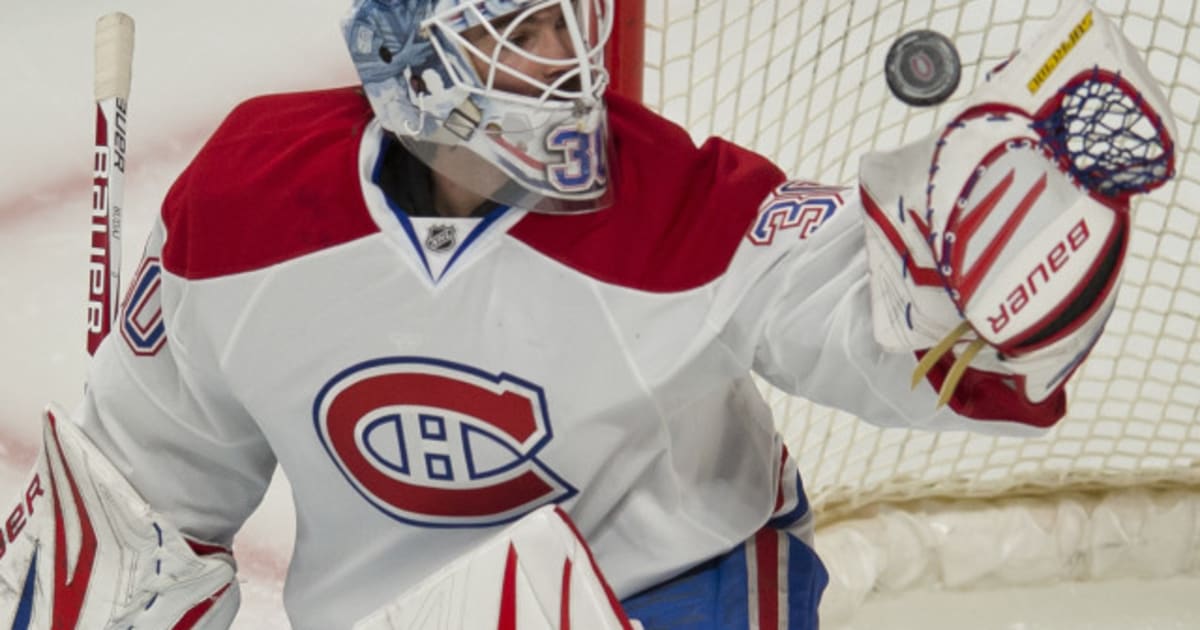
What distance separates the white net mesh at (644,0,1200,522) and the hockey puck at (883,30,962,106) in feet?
0.58

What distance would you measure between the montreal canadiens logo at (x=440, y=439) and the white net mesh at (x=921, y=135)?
2.14 feet

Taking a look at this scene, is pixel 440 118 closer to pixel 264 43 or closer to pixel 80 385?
pixel 80 385

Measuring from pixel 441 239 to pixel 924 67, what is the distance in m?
0.73

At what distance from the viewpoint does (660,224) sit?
186 centimetres

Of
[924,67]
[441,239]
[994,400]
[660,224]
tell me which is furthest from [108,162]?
[994,400]

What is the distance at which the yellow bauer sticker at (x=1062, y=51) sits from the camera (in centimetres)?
150

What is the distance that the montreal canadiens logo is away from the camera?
74.5 inches

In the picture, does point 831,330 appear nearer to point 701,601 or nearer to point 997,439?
point 701,601

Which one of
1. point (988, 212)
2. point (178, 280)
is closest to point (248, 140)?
Result: point (178, 280)

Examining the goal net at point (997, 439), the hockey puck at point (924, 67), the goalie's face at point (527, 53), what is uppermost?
the goalie's face at point (527, 53)

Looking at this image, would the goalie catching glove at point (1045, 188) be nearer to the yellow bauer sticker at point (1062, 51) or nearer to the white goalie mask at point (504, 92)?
the yellow bauer sticker at point (1062, 51)

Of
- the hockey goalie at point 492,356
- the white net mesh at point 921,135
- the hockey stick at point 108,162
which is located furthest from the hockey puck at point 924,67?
the hockey stick at point 108,162

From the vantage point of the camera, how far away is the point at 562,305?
186cm

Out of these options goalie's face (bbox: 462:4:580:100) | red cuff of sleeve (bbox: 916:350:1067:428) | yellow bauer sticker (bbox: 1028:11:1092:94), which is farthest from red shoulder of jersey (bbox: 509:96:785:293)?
yellow bauer sticker (bbox: 1028:11:1092:94)
